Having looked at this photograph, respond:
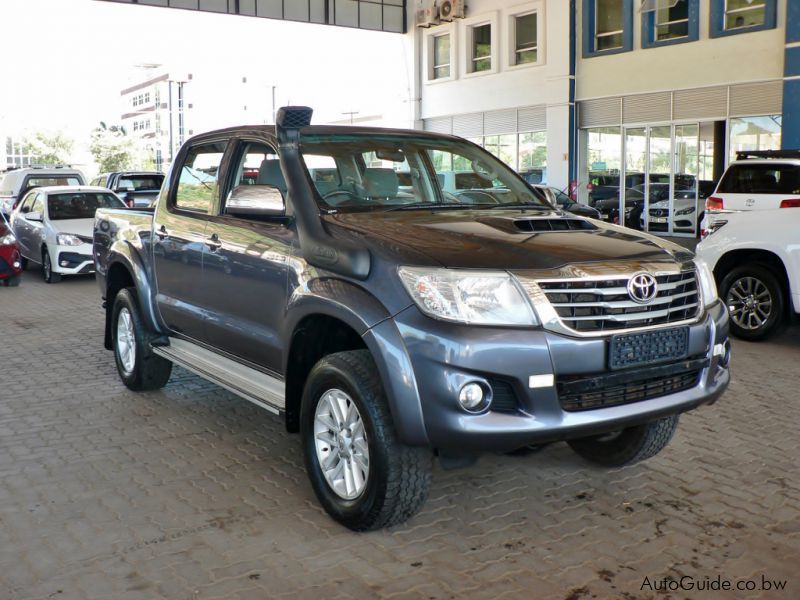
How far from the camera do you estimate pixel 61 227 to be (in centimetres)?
1488

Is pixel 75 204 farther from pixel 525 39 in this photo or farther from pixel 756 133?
pixel 525 39

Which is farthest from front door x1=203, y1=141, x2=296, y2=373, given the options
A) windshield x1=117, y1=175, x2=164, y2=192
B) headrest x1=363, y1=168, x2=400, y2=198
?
windshield x1=117, y1=175, x2=164, y2=192

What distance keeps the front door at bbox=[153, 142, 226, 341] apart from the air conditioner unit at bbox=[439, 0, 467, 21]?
25.3 meters

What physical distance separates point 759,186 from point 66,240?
10926mm

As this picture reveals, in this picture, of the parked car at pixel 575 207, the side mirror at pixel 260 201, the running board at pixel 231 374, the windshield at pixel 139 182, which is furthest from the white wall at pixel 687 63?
the side mirror at pixel 260 201

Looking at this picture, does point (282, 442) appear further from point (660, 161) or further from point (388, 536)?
point (660, 161)

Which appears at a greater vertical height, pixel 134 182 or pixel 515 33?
pixel 515 33

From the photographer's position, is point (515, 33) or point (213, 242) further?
point (515, 33)

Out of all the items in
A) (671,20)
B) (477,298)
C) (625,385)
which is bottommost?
(625,385)

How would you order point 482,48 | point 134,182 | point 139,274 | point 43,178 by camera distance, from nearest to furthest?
1. point 139,274
2. point 43,178
3. point 134,182
4. point 482,48

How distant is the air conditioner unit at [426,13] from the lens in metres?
30.5

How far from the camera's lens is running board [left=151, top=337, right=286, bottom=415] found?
470 cm

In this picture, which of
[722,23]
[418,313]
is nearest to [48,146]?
[722,23]

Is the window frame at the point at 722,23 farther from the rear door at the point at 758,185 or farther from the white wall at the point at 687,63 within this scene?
the rear door at the point at 758,185
